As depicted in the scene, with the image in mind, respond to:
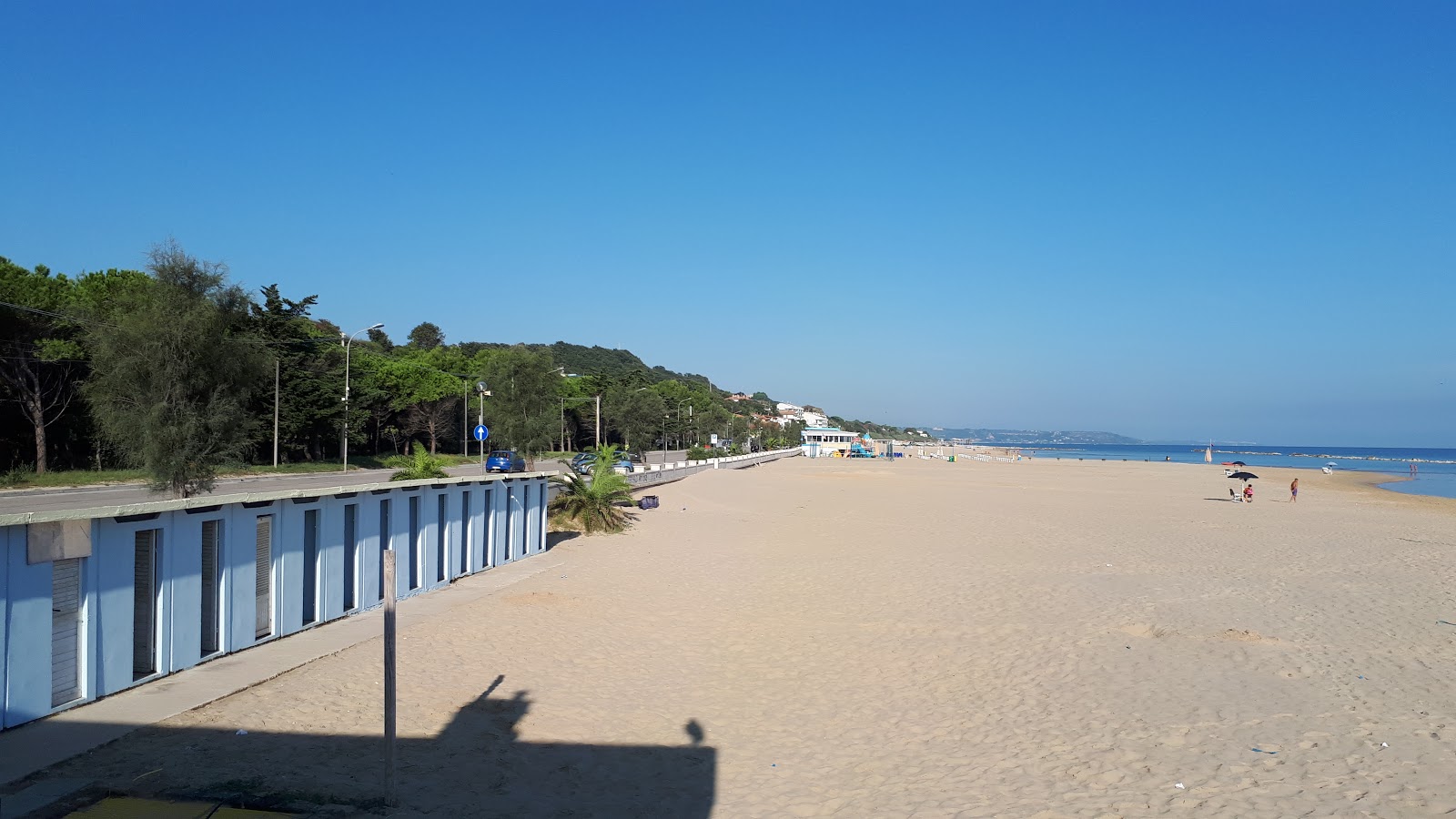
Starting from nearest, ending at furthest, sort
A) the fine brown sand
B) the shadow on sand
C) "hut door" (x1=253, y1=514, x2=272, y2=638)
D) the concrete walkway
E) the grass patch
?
the shadow on sand, the concrete walkway, the fine brown sand, "hut door" (x1=253, y1=514, x2=272, y2=638), the grass patch

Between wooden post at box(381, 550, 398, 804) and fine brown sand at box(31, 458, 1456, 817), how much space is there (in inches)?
6.4

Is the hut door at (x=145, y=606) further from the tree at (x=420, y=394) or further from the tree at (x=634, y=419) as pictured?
the tree at (x=634, y=419)

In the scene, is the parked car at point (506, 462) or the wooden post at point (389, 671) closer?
the wooden post at point (389, 671)

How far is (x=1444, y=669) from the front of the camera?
9336mm

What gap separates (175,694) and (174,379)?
12.5 m

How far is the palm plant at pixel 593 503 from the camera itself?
20.0 m

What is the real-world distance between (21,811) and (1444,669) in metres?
11.9

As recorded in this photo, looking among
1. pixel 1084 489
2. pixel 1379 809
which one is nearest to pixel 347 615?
pixel 1379 809

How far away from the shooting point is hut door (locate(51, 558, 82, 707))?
21.0 ft

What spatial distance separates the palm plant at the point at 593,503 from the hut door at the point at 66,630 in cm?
1318

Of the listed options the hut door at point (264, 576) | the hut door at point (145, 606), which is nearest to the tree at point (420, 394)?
the hut door at point (264, 576)

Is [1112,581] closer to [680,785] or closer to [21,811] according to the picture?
[680,785]

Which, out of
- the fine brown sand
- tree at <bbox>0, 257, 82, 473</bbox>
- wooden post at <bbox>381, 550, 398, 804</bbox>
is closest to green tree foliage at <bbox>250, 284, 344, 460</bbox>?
tree at <bbox>0, 257, 82, 473</bbox>

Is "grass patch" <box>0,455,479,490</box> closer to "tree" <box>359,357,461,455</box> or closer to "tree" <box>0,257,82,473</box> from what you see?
"tree" <box>0,257,82,473</box>
